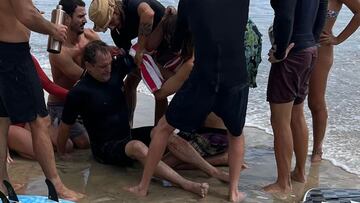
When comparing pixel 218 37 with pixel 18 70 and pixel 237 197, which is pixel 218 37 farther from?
pixel 18 70

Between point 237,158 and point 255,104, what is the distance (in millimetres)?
3053

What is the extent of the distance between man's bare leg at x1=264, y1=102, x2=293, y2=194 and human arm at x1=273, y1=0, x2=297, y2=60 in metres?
0.43

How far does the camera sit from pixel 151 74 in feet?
14.9

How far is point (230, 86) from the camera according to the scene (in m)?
3.87

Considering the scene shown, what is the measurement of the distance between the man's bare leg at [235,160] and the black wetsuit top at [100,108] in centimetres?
93

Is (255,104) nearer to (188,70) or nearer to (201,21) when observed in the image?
(188,70)

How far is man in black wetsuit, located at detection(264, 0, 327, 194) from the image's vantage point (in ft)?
12.9

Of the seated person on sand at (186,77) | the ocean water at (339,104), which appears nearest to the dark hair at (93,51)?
the seated person on sand at (186,77)

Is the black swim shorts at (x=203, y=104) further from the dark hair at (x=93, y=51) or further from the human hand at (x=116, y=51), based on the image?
the human hand at (x=116, y=51)

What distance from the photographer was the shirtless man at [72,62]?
496 cm

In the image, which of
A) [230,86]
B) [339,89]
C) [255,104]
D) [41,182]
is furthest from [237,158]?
[339,89]

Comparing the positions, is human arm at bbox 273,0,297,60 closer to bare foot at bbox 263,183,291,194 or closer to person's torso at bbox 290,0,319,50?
person's torso at bbox 290,0,319,50

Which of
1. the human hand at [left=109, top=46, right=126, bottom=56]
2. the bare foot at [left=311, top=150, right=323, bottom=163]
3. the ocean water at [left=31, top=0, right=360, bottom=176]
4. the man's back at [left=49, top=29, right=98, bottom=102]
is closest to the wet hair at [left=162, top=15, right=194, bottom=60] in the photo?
the human hand at [left=109, top=46, right=126, bottom=56]

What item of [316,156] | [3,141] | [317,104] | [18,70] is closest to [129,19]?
[18,70]
